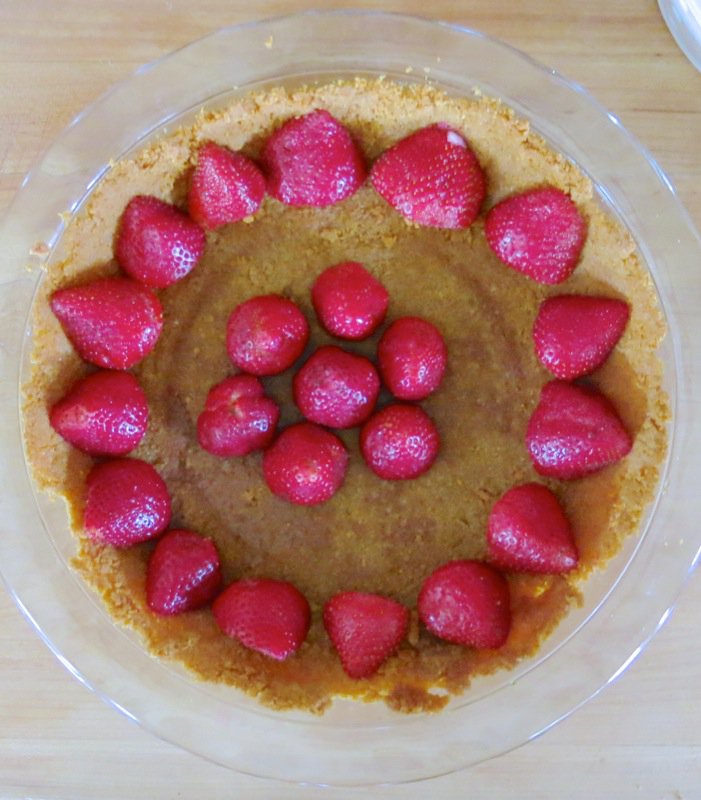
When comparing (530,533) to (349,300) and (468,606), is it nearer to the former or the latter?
(468,606)

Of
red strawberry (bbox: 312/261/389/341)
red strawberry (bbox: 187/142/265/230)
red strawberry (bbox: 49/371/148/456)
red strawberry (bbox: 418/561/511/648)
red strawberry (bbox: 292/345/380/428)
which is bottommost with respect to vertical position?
red strawberry (bbox: 418/561/511/648)

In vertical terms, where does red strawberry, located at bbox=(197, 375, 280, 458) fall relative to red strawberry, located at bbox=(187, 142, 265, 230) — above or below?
below

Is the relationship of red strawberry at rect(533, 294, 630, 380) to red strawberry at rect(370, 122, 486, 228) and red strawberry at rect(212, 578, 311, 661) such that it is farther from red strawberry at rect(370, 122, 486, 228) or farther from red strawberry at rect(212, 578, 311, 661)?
red strawberry at rect(212, 578, 311, 661)

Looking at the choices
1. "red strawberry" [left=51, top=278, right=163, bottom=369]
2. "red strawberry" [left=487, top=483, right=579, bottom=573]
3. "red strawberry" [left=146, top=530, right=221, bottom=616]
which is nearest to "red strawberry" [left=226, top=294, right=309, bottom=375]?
"red strawberry" [left=51, top=278, right=163, bottom=369]

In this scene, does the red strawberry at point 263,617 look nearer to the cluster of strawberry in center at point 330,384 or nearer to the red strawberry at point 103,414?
the cluster of strawberry in center at point 330,384

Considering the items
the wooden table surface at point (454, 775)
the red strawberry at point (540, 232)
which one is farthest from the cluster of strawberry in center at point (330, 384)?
the wooden table surface at point (454, 775)

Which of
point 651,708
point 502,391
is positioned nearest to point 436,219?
point 502,391
